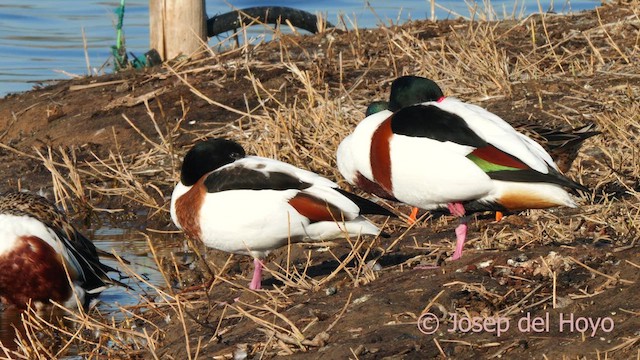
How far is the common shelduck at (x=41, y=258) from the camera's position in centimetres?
670

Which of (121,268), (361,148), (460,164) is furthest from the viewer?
(121,268)

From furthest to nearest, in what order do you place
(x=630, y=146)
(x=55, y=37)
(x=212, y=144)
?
(x=55, y=37)
(x=630, y=146)
(x=212, y=144)

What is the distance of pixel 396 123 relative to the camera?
5.66m

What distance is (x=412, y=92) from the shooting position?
20.5ft

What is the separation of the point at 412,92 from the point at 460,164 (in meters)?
0.90

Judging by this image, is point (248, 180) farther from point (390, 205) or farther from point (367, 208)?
point (390, 205)

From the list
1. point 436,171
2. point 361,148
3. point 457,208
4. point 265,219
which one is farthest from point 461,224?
point 265,219

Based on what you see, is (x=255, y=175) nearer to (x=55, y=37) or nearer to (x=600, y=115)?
(x=600, y=115)

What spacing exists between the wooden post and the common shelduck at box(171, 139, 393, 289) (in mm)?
4567

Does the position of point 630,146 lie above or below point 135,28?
above

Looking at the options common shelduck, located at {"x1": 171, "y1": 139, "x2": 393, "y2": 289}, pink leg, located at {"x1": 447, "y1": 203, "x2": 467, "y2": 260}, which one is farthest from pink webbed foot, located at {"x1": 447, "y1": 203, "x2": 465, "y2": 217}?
common shelduck, located at {"x1": 171, "y1": 139, "x2": 393, "y2": 289}

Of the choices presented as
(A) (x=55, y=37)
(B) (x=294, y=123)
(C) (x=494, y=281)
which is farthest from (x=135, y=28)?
(C) (x=494, y=281)

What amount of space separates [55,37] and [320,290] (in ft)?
40.7

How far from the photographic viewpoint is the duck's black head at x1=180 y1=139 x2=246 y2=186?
5.99m
